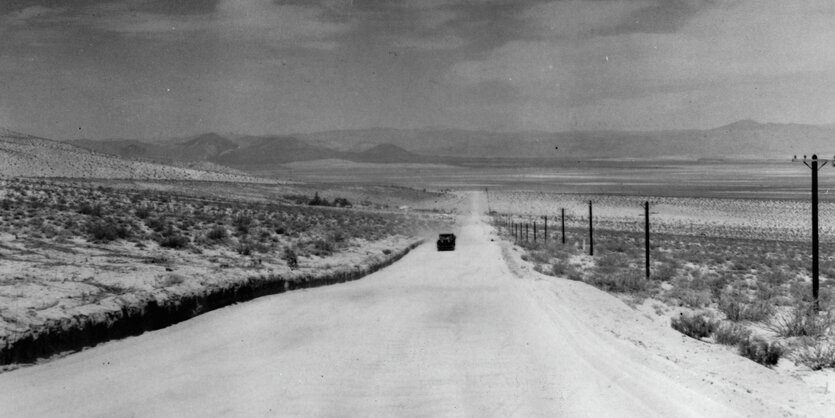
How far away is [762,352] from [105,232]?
2001 centimetres

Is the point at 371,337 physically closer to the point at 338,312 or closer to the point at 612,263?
the point at 338,312

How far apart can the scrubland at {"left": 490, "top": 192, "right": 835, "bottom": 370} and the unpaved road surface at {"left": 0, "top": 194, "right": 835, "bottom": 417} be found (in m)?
1.61

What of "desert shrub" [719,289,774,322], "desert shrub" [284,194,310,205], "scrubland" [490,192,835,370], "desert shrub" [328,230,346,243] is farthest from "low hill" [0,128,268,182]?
"desert shrub" [719,289,774,322]

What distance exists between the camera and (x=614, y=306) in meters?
17.0

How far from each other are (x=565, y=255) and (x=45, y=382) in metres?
30.4

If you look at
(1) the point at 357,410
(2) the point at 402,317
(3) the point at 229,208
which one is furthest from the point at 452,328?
(3) the point at 229,208

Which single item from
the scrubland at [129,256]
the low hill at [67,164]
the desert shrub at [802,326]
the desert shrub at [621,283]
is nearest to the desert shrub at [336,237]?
the scrubland at [129,256]

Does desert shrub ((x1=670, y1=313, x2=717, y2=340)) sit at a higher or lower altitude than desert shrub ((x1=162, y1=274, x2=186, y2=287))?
lower

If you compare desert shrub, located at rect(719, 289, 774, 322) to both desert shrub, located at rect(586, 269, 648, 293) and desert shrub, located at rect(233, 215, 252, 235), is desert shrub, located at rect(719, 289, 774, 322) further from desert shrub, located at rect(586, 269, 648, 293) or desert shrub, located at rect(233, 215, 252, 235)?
desert shrub, located at rect(233, 215, 252, 235)

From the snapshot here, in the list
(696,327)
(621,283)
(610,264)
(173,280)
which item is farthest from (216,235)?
(696,327)

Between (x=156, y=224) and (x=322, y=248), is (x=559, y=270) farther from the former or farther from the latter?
(x=156, y=224)

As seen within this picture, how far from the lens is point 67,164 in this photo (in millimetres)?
103875

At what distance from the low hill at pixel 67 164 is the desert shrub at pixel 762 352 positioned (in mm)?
98132

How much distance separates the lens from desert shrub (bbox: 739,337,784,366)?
37.9 feet
